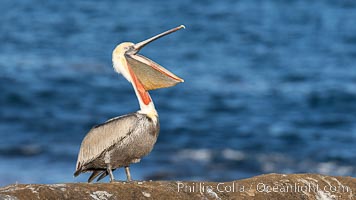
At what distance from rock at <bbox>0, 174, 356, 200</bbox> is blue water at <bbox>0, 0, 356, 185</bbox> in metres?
5.13

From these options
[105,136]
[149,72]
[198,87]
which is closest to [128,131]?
[105,136]

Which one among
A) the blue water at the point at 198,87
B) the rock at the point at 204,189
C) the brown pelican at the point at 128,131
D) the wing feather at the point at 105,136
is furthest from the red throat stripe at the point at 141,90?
the blue water at the point at 198,87

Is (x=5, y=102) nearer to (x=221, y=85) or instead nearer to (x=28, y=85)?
(x=28, y=85)

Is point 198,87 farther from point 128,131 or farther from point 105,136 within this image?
point 128,131

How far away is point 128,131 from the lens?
7.59 metres

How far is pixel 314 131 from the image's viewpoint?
61.3 ft

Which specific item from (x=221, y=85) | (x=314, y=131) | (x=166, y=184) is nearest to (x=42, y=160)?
(x=314, y=131)

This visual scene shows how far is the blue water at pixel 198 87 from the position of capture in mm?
16172

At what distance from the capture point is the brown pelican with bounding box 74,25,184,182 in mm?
7609

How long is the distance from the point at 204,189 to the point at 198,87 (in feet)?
52.3

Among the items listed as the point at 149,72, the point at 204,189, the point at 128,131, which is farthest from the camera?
the point at 149,72

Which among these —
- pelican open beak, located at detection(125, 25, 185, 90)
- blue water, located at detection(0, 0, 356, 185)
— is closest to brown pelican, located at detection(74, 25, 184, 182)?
pelican open beak, located at detection(125, 25, 185, 90)

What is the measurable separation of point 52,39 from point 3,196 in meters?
23.8

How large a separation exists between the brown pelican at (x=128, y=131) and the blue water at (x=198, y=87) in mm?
3714
